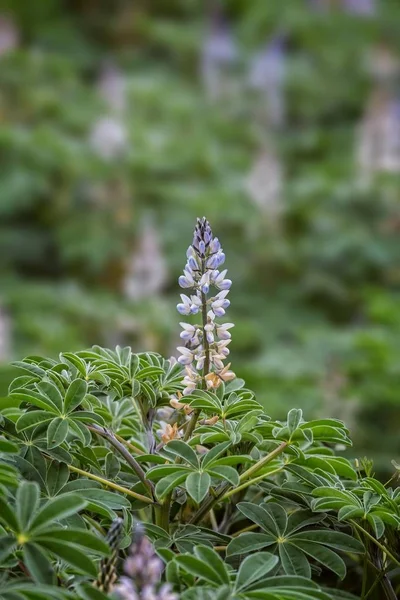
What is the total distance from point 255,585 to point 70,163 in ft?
9.98

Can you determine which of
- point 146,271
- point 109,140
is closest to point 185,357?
point 146,271

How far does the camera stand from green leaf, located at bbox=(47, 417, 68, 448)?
1.95 feet

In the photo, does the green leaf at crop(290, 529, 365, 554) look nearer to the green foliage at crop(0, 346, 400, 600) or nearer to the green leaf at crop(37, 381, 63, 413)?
the green foliage at crop(0, 346, 400, 600)

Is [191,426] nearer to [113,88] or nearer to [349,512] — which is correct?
[349,512]

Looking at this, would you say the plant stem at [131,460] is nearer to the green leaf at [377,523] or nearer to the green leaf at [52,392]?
the green leaf at [52,392]

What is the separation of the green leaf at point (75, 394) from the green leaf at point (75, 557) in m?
0.13

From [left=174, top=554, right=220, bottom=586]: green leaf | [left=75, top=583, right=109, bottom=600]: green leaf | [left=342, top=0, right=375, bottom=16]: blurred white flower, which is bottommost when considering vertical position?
[left=75, top=583, right=109, bottom=600]: green leaf

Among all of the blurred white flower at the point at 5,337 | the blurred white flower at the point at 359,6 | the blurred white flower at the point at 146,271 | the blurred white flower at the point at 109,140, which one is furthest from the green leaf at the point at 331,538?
the blurred white flower at the point at 359,6

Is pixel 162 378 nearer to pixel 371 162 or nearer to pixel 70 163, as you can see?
pixel 70 163

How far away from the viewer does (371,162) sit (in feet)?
12.5

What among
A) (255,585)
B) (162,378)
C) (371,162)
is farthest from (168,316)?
(255,585)

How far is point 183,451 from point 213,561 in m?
0.10

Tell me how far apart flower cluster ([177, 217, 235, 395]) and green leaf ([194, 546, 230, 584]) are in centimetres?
15

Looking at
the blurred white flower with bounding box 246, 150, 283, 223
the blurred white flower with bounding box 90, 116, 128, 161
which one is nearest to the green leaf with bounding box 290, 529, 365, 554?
the blurred white flower with bounding box 246, 150, 283, 223
